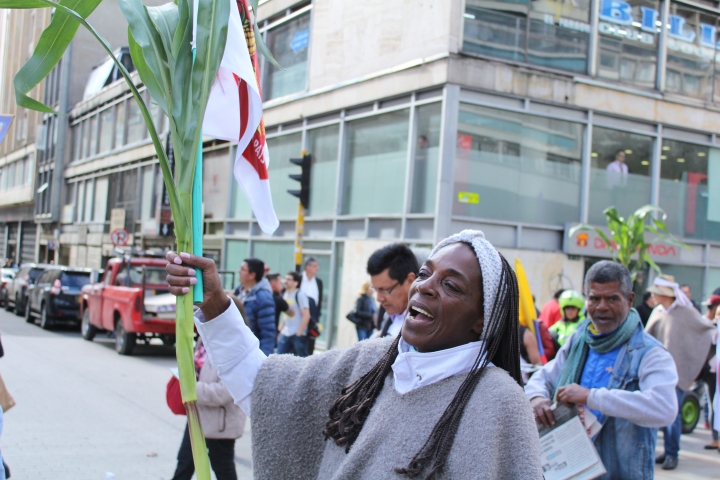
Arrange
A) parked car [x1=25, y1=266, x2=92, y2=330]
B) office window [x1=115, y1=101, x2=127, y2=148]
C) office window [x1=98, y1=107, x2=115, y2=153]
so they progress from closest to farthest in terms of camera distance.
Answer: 1. parked car [x1=25, y1=266, x2=92, y2=330]
2. office window [x1=115, y1=101, x2=127, y2=148]
3. office window [x1=98, y1=107, x2=115, y2=153]

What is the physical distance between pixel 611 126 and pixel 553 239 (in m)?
2.66

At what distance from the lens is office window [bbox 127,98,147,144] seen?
1230 inches

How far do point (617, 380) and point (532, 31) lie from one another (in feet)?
40.2

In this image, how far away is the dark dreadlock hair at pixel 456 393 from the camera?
1.89 m

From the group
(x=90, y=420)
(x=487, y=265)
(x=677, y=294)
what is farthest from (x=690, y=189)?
(x=487, y=265)

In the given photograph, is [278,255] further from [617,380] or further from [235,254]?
[617,380]

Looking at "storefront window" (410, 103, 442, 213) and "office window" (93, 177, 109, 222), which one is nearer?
"storefront window" (410, 103, 442, 213)

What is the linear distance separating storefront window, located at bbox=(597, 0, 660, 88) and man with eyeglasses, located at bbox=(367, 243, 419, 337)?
39.5 feet

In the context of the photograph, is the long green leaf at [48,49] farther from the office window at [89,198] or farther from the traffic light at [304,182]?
the office window at [89,198]

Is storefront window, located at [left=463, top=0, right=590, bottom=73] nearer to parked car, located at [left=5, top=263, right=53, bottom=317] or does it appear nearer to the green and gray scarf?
the green and gray scarf

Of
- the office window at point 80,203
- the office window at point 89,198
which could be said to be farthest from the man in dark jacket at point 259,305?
the office window at point 80,203

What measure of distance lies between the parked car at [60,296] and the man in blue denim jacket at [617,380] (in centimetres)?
1750

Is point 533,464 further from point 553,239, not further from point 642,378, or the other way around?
point 553,239

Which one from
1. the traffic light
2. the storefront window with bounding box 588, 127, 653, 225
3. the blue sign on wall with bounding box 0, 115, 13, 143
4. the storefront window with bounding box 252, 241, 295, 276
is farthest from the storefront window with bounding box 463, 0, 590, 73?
the blue sign on wall with bounding box 0, 115, 13, 143
